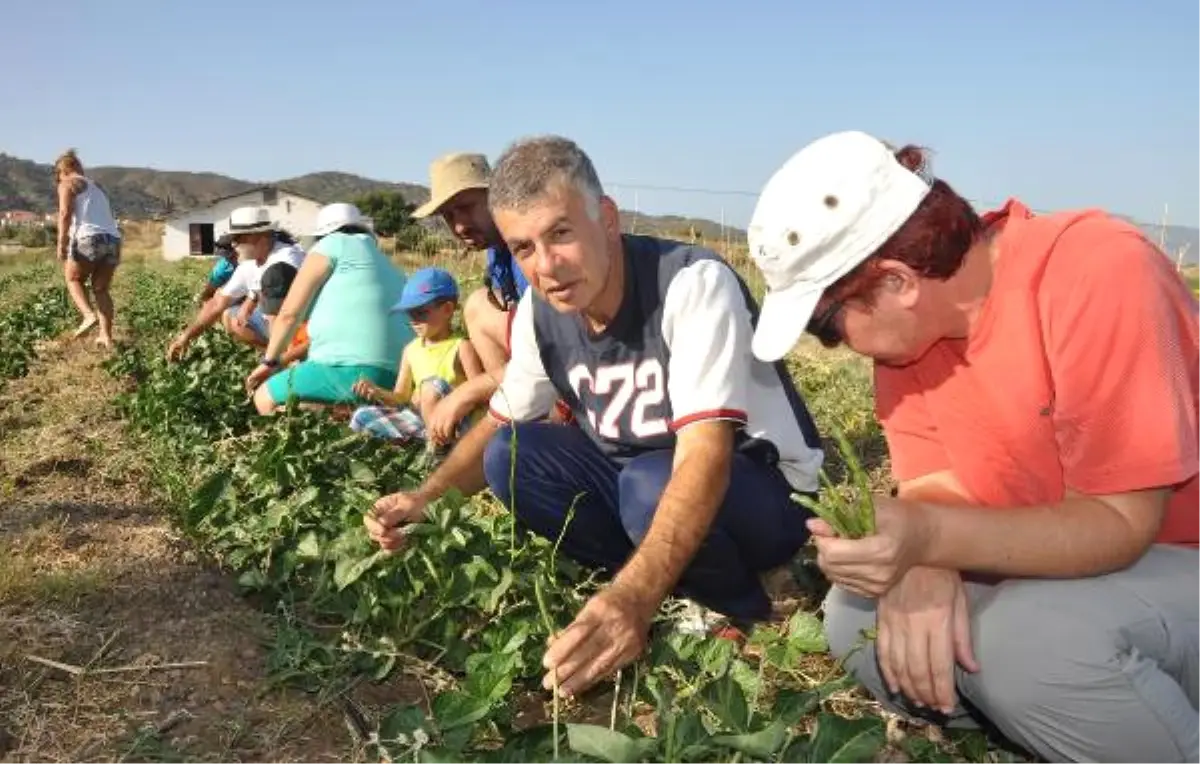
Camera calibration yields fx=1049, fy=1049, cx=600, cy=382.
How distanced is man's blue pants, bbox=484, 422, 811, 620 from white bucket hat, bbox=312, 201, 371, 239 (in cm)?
286

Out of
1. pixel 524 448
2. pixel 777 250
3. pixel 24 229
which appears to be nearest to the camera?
pixel 777 250

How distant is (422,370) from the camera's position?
4.60 meters

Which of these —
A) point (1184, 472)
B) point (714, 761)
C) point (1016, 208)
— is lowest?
point (714, 761)

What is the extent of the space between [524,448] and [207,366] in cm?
306

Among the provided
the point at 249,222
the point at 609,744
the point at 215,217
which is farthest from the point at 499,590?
the point at 215,217

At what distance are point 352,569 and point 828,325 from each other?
55.2 inches

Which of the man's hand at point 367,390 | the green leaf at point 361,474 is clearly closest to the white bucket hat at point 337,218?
the man's hand at point 367,390

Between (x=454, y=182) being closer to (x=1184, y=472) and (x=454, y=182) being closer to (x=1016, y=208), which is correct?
(x=1016, y=208)

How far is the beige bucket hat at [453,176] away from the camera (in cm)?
375

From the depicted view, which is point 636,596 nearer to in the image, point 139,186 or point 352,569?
point 352,569

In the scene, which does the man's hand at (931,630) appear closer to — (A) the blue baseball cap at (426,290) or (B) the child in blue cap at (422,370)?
(B) the child in blue cap at (422,370)

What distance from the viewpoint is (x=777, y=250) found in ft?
5.58

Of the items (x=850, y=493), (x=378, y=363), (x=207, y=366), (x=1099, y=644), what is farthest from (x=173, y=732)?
(x=207, y=366)

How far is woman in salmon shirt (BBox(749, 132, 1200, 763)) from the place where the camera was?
62.8 inches
